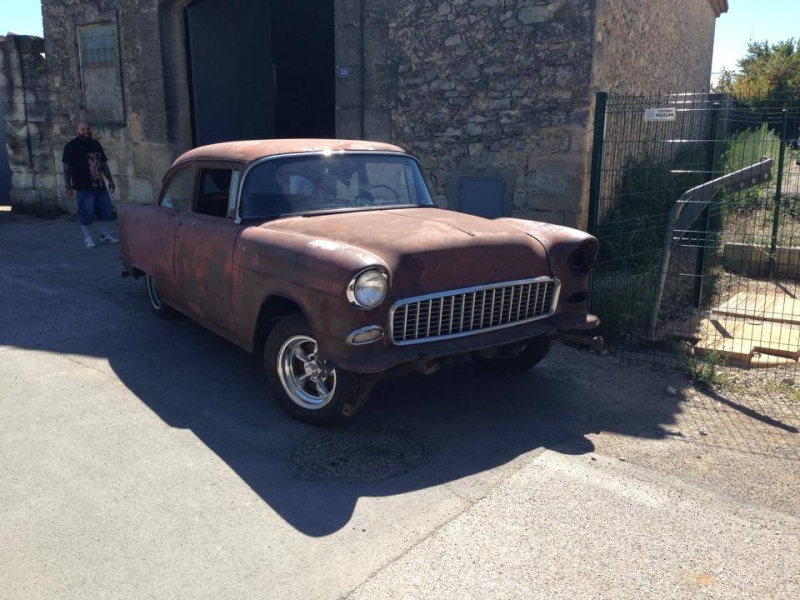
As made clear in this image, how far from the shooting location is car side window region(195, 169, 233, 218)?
5245 millimetres

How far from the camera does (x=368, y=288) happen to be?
12.7ft

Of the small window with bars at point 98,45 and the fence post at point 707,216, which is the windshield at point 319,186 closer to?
the fence post at point 707,216

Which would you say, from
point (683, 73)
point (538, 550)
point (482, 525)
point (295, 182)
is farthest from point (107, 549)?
point (683, 73)

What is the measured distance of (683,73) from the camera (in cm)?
1404

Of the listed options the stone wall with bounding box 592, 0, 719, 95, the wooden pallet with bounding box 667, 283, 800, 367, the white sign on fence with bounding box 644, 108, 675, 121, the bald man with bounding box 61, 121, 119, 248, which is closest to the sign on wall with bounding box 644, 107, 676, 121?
the white sign on fence with bounding box 644, 108, 675, 121

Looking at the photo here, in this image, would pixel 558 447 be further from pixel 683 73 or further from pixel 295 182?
pixel 683 73

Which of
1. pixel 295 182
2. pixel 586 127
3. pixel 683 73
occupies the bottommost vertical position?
pixel 295 182

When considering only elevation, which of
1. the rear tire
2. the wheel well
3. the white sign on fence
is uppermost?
the white sign on fence

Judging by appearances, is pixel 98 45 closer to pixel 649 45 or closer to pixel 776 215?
pixel 649 45

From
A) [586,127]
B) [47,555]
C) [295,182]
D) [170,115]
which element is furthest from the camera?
[170,115]

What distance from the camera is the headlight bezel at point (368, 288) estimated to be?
152 inches

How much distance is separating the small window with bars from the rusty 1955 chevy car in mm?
8330

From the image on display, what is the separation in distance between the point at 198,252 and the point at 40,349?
1.72 metres

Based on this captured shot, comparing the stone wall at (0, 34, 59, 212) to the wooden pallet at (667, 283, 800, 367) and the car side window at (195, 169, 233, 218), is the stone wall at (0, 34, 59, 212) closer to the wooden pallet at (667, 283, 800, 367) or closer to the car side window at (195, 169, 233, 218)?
the car side window at (195, 169, 233, 218)
